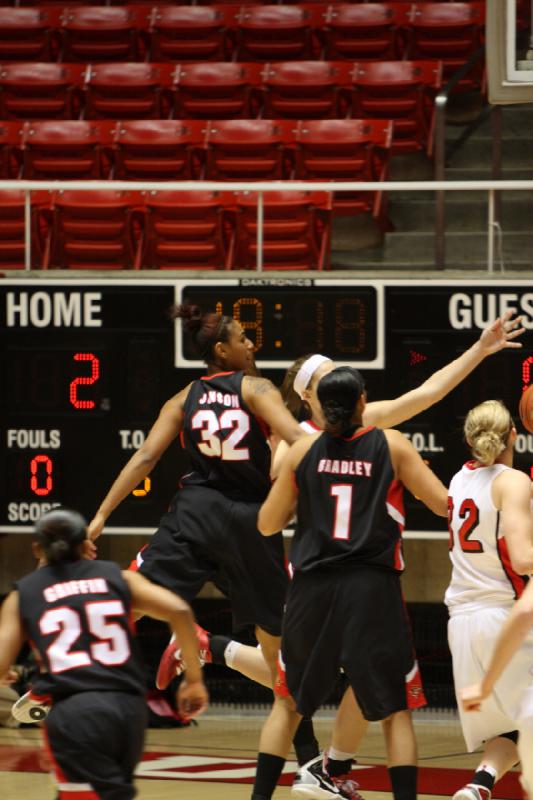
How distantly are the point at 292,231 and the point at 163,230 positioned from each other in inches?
39.0

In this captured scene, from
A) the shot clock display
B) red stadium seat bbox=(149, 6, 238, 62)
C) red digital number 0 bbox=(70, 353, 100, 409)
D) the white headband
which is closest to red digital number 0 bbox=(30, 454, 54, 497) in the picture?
the shot clock display

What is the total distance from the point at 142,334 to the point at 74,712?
5.49m

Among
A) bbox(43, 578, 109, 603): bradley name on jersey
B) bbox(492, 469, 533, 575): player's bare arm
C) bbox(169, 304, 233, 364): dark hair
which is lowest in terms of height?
bbox(43, 578, 109, 603): bradley name on jersey

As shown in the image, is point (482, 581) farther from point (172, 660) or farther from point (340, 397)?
point (172, 660)

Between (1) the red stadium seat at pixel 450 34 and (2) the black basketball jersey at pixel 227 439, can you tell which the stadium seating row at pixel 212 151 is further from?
(2) the black basketball jersey at pixel 227 439

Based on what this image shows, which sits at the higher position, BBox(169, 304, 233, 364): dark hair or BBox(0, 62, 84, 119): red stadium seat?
BBox(0, 62, 84, 119): red stadium seat

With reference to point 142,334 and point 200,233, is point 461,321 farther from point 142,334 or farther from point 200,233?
point 200,233

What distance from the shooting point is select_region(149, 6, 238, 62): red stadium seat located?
14844mm

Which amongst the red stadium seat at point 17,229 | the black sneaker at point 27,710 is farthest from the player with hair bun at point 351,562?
the red stadium seat at point 17,229

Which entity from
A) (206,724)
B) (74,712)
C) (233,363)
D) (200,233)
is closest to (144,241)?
(200,233)

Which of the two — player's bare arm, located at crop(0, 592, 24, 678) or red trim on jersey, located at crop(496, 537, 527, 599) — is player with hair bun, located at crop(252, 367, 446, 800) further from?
player's bare arm, located at crop(0, 592, 24, 678)

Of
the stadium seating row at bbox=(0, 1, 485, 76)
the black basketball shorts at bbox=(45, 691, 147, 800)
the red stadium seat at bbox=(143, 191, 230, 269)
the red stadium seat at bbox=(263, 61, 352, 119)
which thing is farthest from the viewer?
the stadium seating row at bbox=(0, 1, 485, 76)

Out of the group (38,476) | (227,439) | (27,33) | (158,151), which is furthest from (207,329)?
(27,33)

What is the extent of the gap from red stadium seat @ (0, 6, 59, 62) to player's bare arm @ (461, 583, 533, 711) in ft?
37.6
